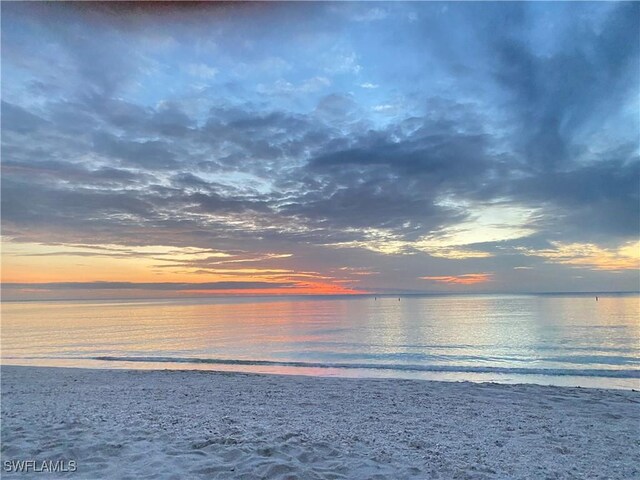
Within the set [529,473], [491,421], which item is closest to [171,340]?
[491,421]

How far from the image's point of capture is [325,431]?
8.50 metres

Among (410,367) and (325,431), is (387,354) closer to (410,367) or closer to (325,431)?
(410,367)

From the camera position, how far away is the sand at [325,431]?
20.9ft

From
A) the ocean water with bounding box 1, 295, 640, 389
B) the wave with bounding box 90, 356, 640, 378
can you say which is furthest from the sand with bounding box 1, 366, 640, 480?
the wave with bounding box 90, 356, 640, 378

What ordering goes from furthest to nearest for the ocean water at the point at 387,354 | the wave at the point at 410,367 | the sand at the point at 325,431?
the ocean water at the point at 387,354, the wave at the point at 410,367, the sand at the point at 325,431

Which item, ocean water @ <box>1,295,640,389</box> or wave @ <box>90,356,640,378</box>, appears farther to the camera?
ocean water @ <box>1,295,640,389</box>

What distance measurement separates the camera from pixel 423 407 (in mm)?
10969

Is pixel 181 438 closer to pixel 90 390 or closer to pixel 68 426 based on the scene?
pixel 68 426

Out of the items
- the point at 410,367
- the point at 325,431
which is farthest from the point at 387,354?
the point at 325,431

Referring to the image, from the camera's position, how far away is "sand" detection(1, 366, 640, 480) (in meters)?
6.37

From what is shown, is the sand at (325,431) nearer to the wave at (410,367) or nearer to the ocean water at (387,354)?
the ocean water at (387,354)

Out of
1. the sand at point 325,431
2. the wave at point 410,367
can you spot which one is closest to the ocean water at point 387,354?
the wave at point 410,367

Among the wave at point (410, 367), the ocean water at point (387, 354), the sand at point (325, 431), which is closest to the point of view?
the sand at point (325, 431)

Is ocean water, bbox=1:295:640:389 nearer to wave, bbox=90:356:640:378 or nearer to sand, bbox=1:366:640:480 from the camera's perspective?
wave, bbox=90:356:640:378
